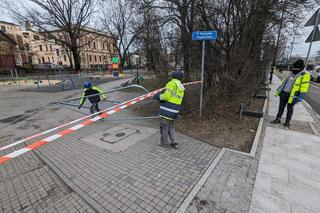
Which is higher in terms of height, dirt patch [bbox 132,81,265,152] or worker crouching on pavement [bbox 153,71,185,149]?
worker crouching on pavement [bbox 153,71,185,149]

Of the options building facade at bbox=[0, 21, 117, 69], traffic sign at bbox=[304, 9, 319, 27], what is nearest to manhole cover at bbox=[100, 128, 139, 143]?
traffic sign at bbox=[304, 9, 319, 27]

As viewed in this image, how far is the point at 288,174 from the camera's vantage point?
9.36ft

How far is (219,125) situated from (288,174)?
245 cm

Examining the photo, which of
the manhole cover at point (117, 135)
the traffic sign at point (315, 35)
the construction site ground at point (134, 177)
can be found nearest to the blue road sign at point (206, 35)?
the construction site ground at point (134, 177)

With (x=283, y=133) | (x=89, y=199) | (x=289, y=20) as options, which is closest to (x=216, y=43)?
(x=289, y=20)

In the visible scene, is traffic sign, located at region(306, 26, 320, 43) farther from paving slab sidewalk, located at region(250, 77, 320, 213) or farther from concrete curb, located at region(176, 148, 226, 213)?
concrete curb, located at region(176, 148, 226, 213)

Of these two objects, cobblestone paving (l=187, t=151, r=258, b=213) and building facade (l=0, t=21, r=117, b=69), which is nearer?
cobblestone paving (l=187, t=151, r=258, b=213)

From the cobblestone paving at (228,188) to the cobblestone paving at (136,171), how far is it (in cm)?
23

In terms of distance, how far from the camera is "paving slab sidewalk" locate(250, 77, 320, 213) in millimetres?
2221

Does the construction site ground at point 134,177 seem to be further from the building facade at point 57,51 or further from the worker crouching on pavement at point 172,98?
the building facade at point 57,51

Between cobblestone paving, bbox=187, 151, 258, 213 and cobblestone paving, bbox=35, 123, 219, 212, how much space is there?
9.2 inches

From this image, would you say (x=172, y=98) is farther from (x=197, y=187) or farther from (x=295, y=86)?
(x=295, y=86)

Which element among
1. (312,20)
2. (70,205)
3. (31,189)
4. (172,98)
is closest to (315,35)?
(312,20)

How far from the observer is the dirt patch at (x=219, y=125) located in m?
4.21
